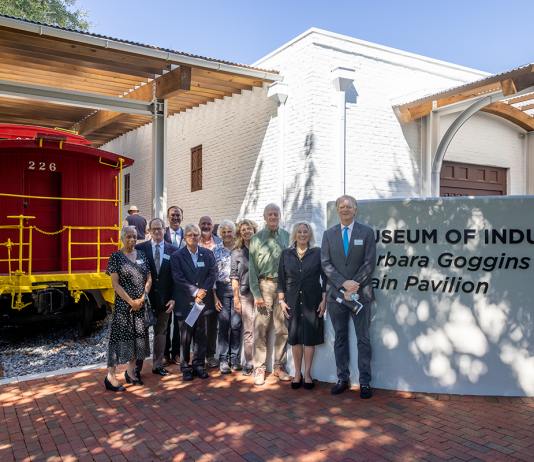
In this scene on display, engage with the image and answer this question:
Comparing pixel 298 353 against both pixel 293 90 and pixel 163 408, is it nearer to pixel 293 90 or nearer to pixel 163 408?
pixel 163 408

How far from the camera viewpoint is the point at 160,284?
520 centimetres

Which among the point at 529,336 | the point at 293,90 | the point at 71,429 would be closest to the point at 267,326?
the point at 71,429

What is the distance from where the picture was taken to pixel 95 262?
309 inches

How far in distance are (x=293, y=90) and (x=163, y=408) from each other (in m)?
6.46

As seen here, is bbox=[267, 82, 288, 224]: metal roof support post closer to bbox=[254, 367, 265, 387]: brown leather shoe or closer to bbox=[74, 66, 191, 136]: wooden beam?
bbox=[74, 66, 191, 136]: wooden beam

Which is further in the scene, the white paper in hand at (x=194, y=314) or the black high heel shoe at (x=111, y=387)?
the white paper in hand at (x=194, y=314)

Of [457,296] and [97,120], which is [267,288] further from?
[97,120]

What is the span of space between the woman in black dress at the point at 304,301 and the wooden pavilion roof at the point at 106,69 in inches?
181

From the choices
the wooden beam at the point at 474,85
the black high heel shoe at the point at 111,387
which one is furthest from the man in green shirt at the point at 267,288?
the wooden beam at the point at 474,85

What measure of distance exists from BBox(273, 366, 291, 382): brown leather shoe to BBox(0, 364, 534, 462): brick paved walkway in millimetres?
160

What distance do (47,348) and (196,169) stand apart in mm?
6316

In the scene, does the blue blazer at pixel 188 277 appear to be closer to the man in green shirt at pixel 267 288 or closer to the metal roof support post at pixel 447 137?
the man in green shirt at pixel 267 288

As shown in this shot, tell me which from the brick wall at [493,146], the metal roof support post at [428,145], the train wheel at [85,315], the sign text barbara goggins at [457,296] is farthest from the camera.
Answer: the brick wall at [493,146]

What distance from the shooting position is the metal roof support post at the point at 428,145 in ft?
31.5
